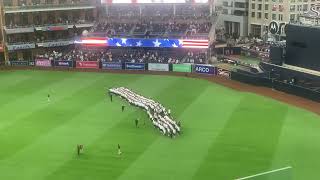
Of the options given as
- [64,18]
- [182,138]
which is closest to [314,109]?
[182,138]

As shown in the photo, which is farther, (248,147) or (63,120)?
(63,120)

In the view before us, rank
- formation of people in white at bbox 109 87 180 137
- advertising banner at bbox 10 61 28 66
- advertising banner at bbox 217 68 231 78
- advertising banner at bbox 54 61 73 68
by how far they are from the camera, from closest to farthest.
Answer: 1. formation of people in white at bbox 109 87 180 137
2. advertising banner at bbox 217 68 231 78
3. advertising banner at bbox 54 61 73 68
4. advertising banner at bbox 10 61 28 66

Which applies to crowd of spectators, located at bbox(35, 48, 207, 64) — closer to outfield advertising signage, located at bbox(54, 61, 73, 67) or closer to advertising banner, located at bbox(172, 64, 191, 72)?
outfield advertising signage, located at bbox(54, 61, 73, 67)

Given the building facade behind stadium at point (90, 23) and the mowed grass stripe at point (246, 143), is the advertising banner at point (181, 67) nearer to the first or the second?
the building facade behind stadium at point (90, 23)

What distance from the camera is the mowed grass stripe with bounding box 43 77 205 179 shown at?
33.1 m

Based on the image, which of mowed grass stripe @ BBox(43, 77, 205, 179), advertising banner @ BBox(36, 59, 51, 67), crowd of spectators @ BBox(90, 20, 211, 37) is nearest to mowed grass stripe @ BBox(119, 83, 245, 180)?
mowed grass stripe @ BBox(43, 77, 205, 179)

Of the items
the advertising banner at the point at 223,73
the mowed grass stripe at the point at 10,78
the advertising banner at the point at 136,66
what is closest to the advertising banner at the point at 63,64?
the mowed grass stripe at the point at 10,78

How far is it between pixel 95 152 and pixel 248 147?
38.5 ft

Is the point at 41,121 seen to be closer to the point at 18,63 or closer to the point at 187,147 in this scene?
the point at 187,147

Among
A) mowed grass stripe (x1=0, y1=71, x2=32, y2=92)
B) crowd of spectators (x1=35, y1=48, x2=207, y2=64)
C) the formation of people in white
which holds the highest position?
crowd of spectators (x1=35, y1=48, x2=207, y2=64)

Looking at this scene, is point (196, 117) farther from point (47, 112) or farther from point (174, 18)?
point (174, 18)

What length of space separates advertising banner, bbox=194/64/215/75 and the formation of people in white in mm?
16317

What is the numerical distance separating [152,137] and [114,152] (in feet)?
14.6

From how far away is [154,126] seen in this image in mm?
42625
